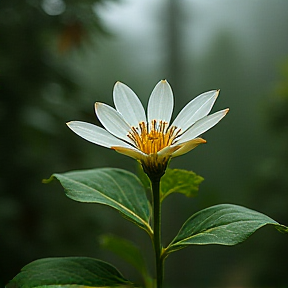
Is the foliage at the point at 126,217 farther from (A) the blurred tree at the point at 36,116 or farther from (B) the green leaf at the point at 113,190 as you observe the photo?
(A) the blurred tree at the point at 36,116

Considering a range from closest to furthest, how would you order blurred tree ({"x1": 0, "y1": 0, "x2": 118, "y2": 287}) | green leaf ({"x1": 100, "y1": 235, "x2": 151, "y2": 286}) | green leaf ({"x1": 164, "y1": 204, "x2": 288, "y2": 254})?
green leaf ({"x1": 164, "y1": 204, "x2": 288, "y2": 254})
green leaf ({"x1": 100, "y1": 235, "x2": 151, "y2": 286})
blurred tree ({"x1": 0, "y1": 0, "x2": 118, "y2": 287})

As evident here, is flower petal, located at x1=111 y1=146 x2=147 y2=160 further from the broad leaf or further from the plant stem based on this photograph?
the broad leaf

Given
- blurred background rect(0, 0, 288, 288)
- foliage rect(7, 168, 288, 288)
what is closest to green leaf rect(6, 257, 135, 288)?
foliage rect(7, 168, 288, 288)

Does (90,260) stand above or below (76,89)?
below

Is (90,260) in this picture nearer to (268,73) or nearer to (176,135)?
(176,135)

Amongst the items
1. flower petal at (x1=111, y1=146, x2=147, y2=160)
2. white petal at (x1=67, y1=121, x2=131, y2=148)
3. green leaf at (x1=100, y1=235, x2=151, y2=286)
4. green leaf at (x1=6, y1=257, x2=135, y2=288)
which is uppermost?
white petal at (x1=67, y1=121, x2=131, y2=148)

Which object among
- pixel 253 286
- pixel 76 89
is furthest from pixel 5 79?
pixel 253 286

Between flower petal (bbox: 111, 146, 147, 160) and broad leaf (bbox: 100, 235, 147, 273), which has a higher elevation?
flower petal (bbox: 111, 146, 147, 160)

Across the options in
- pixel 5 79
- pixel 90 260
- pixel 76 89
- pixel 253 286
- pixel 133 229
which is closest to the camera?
pixel 90 260

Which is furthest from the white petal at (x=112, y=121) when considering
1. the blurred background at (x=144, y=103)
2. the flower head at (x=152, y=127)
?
the blurred background at (x=144, y=103)
